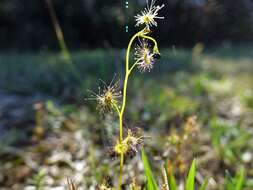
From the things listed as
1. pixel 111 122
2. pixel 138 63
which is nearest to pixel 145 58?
pixel 138 63

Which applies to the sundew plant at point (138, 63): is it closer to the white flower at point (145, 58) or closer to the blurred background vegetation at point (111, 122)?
the white flower at point (145, 58)

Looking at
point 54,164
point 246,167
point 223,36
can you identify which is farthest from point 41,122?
point 223,36

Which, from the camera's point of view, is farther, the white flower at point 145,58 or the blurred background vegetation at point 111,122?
the blurred background vegetation at point 111,122

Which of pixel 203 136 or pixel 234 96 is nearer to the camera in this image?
pixel 203 136

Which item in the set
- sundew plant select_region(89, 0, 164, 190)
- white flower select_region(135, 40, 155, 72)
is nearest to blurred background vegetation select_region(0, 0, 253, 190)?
sundew plant select_region(89, 0, 164, 190)

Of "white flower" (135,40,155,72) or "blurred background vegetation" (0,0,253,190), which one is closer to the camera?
"white flower" (135,40,155,72)

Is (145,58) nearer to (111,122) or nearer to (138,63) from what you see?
(138,63)

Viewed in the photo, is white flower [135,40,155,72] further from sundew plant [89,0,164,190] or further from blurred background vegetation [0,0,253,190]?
blurred background vegetation [0,0,253,190]

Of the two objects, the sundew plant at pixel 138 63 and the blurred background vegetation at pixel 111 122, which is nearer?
the sundew plant at pixel 138 63

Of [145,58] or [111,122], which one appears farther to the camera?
[111,122]

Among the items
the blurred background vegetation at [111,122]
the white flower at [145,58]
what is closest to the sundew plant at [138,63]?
the white flower at [145,58]

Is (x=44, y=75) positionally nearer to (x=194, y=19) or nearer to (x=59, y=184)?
(x=59, y=184)
